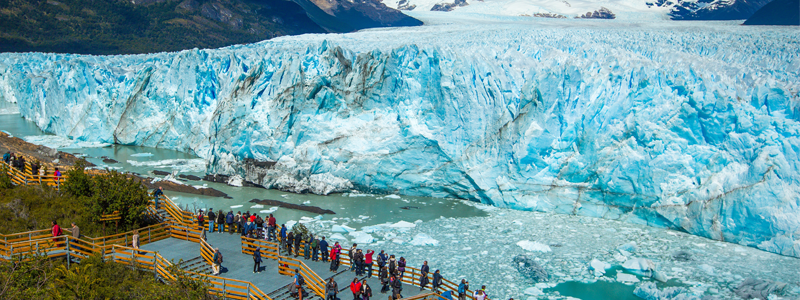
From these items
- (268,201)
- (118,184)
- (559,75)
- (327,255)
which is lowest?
(268,201)

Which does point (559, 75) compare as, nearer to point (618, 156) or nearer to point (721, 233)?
point (618, 156)

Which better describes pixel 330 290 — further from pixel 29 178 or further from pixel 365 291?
pixel 29 178

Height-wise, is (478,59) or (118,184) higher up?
(478,59)

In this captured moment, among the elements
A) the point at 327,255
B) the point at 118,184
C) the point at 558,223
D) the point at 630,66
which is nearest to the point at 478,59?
the point at 630,66

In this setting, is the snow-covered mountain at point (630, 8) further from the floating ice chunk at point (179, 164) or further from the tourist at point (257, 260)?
the tourist at point (257, 260)

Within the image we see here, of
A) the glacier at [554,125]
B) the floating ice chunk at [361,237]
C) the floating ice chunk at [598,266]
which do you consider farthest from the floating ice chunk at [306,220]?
the floating ice chunk at [598,266]

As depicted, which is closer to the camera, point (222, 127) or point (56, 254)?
point (56, 254)

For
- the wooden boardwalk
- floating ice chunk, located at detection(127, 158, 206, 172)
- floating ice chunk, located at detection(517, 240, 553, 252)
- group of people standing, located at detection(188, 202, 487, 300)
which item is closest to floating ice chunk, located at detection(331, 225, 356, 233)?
group of people standing, located at detection(188, 202, 487, 300)

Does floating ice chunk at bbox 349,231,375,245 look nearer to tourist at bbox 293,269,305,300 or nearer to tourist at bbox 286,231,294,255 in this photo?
tourist at bbox 286,231,294,255
